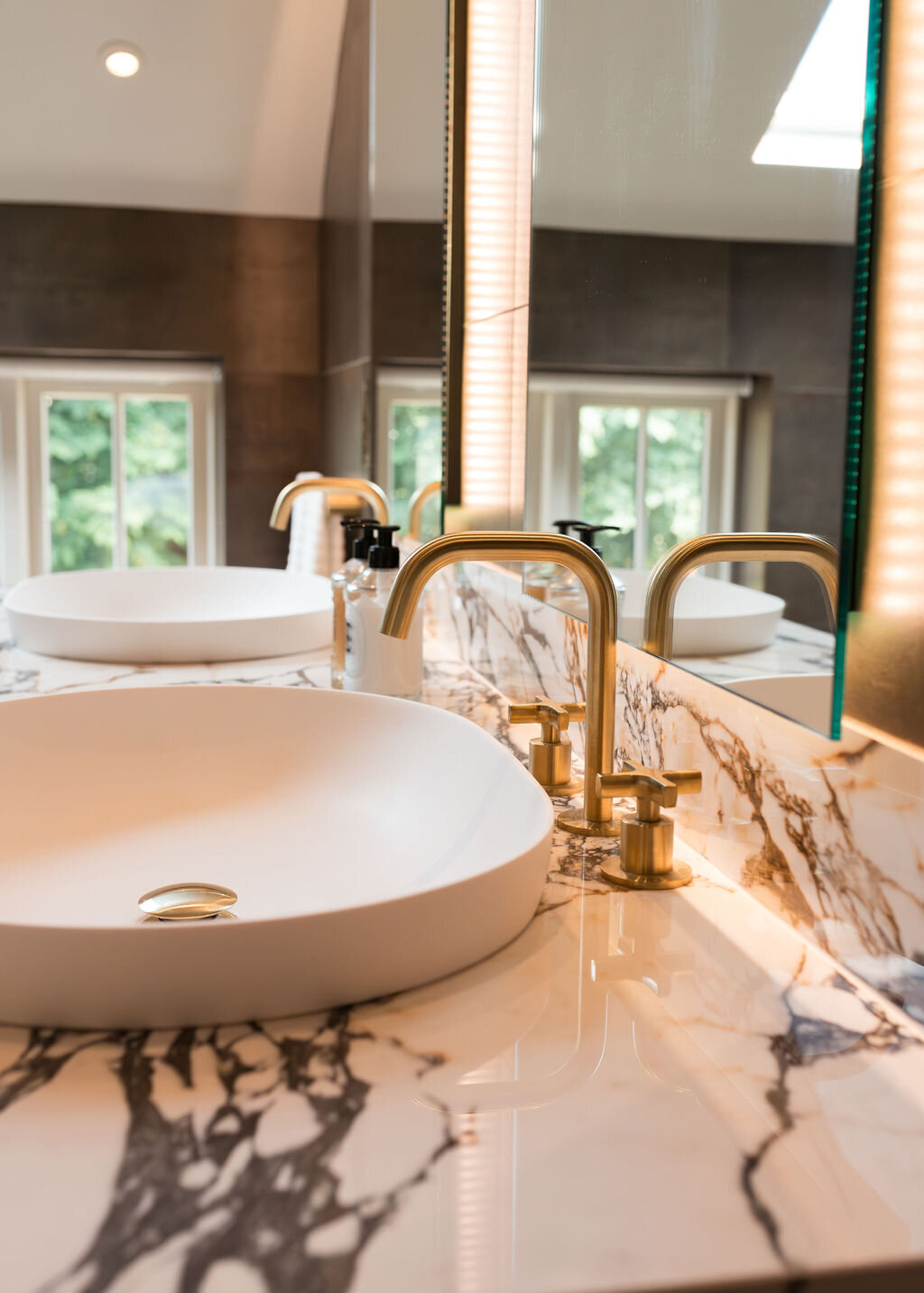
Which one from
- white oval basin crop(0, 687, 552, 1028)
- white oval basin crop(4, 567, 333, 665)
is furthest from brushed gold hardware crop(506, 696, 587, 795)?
white oval basin crop(4, 567, 333, 665)

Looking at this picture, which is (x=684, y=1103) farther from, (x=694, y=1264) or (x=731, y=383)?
(x=731, y=383)

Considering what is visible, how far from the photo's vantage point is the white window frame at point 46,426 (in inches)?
132

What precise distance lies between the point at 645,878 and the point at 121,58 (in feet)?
8.97

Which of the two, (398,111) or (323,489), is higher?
(398,111)

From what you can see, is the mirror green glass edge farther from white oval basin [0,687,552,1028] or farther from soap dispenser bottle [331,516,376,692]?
soap dispenser bottle [331,516,376,692]

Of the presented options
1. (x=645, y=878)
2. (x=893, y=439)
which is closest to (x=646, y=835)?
(x=645, y=878)

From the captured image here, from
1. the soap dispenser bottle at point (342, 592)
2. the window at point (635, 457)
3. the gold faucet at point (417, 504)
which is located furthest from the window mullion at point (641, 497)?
the gold faucet at point (417, 504)

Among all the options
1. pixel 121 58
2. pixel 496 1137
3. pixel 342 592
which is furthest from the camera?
pixel 121 58

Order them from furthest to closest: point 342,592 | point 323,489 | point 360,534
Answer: point 323,489 → point 360,534 → point 342,592

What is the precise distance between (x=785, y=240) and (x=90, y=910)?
0.60 m

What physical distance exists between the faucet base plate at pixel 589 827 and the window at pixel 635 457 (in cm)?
21

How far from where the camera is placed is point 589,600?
28.9 inches

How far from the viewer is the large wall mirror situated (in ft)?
1.95

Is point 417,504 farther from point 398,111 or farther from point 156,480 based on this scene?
point 156,480
